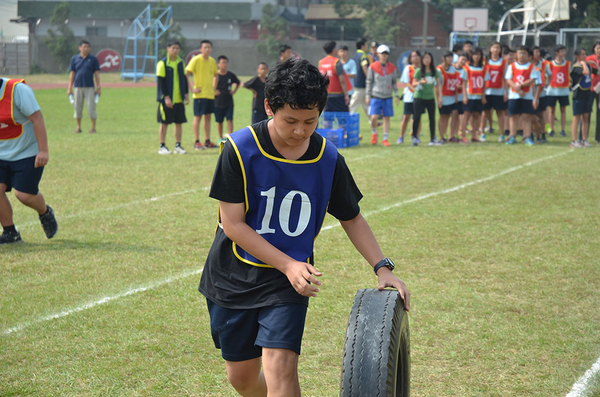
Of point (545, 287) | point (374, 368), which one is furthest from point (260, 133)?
point (545, 287)

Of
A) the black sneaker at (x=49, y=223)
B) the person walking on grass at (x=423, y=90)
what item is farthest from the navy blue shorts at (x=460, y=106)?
the black sneaker at (x=49, y=223)

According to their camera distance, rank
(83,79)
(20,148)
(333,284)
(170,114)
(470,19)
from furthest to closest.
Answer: (470,19) < (83,79) < (170,114) < (20,148) < (333,284)

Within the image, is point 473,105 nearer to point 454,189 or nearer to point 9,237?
point 454,189

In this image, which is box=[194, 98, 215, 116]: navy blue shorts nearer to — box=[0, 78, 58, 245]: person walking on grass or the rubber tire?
box=[0, 78, 58, 245]: person walking on grass

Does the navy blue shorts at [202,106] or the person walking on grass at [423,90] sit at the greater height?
the person walking on grass at [423,90]

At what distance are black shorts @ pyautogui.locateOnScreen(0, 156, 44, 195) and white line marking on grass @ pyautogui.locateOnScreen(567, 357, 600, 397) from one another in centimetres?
533

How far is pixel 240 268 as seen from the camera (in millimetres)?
2844

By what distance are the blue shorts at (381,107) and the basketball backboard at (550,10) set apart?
22.7 meters

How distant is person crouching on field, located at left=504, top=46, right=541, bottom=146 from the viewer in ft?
49.2

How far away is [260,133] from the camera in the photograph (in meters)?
2.81

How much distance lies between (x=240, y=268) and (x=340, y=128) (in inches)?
465

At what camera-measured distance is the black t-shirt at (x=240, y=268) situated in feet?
9.07

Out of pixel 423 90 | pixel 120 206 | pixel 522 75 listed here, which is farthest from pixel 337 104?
pixel 120 206

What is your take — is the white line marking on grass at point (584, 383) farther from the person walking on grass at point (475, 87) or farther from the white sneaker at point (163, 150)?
the person walking on grass at point (475, 87)
